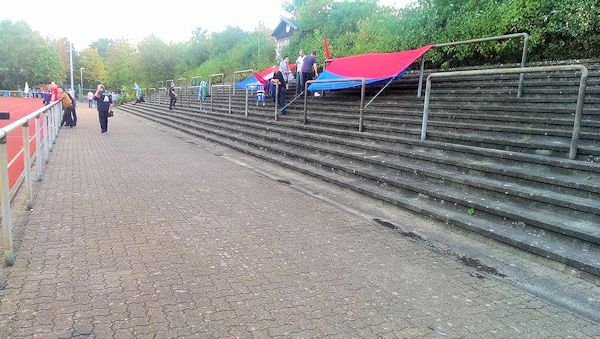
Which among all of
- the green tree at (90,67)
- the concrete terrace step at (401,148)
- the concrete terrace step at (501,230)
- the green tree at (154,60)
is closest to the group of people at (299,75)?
the concrete terrace step at (401,148)

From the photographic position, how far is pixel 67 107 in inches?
631

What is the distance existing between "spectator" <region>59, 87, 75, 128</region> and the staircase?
811cm

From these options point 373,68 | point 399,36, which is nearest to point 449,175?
point 373,68

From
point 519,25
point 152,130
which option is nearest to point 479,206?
point 519,25

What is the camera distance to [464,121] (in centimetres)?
748

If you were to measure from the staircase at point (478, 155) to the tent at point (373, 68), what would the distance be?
1.78 feet

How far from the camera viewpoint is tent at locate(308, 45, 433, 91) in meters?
10.6

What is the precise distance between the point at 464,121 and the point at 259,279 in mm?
5274

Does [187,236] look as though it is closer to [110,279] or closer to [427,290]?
[110,279]

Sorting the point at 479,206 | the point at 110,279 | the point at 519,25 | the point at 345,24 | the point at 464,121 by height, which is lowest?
the point at 110,279

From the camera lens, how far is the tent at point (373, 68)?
1056cm

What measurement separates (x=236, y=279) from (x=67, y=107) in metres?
15.1

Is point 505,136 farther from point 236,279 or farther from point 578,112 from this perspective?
point 236,279

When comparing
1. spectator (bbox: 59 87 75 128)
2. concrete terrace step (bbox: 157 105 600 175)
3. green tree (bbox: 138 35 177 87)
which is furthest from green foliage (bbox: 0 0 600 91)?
spectator (bbox: 59 87 75 128)
